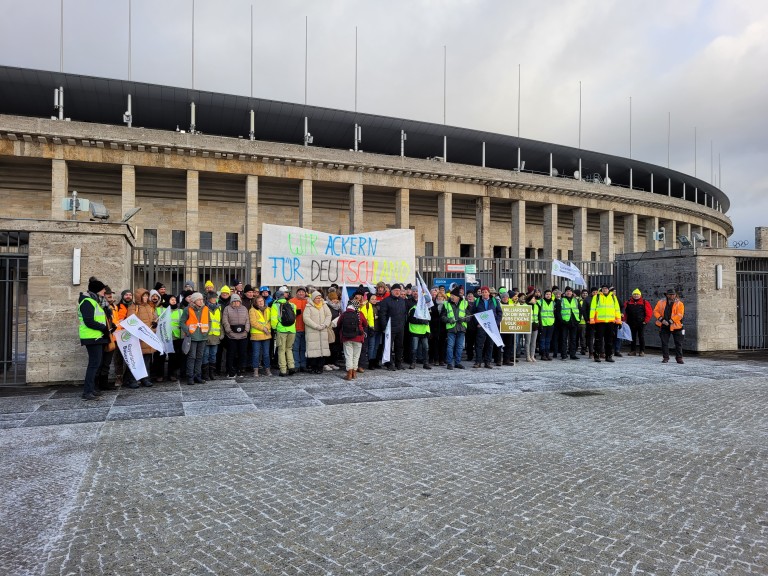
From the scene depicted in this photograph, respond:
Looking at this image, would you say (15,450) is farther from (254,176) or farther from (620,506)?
(254,176)

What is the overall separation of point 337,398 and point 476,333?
17.2 ft

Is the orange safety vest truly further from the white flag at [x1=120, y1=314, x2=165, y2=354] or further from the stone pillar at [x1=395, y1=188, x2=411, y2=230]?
the stone pillar at [x1=395, y1=188, x2=411, y2=230]

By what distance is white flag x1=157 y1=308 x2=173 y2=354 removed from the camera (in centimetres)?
956

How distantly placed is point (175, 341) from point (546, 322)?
907 centimetres

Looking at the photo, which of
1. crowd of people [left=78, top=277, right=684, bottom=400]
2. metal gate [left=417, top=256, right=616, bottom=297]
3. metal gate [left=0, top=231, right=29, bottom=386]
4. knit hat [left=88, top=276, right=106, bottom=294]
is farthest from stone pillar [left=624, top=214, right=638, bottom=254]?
metal gate [left=0, top=231, right=29, bottom=386]

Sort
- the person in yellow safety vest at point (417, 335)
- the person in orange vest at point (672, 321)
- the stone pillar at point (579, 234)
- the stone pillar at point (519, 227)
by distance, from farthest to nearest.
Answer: the stone pillar at point (579, 234)
the stone pillar at point (519, 227)
the person in orange vest at point (672, 321)
the person in yellow safety vest at point (417, 335)

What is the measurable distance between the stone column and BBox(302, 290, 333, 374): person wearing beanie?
36.8m

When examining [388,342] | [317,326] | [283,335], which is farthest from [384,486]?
[388,342]

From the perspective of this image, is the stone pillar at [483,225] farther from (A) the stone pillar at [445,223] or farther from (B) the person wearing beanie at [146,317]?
(B) the person wearing beanie at [146,317]

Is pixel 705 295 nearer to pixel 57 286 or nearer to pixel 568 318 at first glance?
pixel 568 318

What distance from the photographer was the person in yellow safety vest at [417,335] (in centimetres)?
1170

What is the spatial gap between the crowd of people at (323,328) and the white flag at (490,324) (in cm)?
11

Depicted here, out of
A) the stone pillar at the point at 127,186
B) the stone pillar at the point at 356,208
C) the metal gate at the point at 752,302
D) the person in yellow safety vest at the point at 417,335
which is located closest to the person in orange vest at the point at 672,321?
the metal gate at the point at 752,302

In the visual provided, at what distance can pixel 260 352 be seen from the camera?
1077 cm
